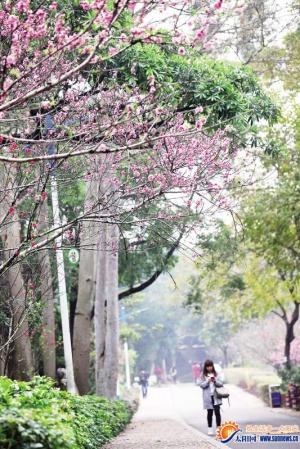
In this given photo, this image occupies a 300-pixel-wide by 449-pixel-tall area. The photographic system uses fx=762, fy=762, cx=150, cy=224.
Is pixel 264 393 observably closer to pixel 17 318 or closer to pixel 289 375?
pixel 289 375

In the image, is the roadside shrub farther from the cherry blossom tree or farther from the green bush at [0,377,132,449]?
the green bush at [0,377,132,449]

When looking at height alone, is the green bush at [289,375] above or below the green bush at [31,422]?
above

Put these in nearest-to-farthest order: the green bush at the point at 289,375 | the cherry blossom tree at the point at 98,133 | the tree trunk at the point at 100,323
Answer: the cherry blossom tree at the point at 98,133
the tree trunk at the point at 100,323
the green bush at the point at 289,375

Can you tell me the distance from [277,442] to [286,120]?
9044mm

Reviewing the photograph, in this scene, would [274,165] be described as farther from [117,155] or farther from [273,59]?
[117,155]

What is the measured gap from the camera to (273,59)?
20953mm

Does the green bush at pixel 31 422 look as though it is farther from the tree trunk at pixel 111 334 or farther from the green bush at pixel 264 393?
the green bush at pixel 264 393

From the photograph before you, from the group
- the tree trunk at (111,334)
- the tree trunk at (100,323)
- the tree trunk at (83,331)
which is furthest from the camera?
the tree trunk at (100,323)

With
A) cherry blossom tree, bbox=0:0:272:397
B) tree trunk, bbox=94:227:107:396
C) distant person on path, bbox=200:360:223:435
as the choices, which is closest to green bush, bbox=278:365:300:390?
tree trunk, bbox=94:227:107:396

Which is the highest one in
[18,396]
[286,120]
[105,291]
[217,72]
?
[286,120]

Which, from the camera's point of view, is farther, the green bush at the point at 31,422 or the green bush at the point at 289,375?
the green bush at the point at 289,375

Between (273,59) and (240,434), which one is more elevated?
(273,59)

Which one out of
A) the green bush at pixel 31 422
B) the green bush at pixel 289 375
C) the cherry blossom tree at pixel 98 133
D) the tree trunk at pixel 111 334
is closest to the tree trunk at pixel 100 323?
the tree trunk at pixel 111 334

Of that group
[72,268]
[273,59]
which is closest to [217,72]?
[273,59]
